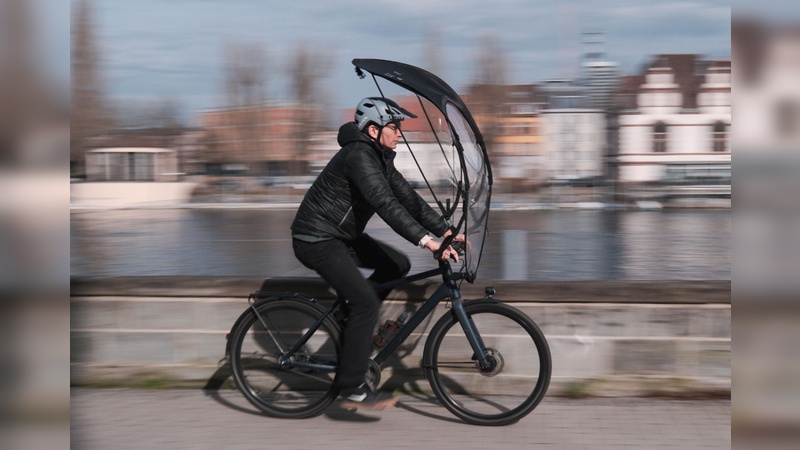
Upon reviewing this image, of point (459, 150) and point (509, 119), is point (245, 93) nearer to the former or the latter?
point (509, 119)

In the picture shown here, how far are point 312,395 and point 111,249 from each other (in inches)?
485

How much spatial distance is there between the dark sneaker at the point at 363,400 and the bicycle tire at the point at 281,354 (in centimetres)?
11

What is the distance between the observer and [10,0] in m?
2.05

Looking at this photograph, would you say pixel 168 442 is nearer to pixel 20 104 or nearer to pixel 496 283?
pixel 496 283

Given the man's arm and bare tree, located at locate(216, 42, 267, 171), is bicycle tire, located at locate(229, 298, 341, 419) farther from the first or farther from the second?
bare tree, located at locate(216, 42, 267, 171)

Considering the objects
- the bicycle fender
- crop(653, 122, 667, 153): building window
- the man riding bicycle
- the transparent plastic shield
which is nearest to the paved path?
the man riding bicycle

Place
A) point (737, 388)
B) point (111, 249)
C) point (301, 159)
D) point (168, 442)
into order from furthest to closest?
1. point (301, 159)
2. point (111, 249)
3. point (168, 442)
4. point (737, 388)

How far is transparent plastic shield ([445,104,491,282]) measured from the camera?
5188 millimetres

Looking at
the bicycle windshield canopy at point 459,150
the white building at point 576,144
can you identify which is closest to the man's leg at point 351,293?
the bicycle windshield canopy at point 459,150

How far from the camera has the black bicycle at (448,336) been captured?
5.28 m

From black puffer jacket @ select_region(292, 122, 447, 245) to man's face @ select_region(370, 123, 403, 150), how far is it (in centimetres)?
5

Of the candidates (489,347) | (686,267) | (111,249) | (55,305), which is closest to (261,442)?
(489,347)

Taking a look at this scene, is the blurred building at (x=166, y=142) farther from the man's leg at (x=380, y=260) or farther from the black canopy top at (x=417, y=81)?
the black canopy top at (x=417, y=81)

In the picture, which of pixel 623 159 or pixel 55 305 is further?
pixel 623 159
